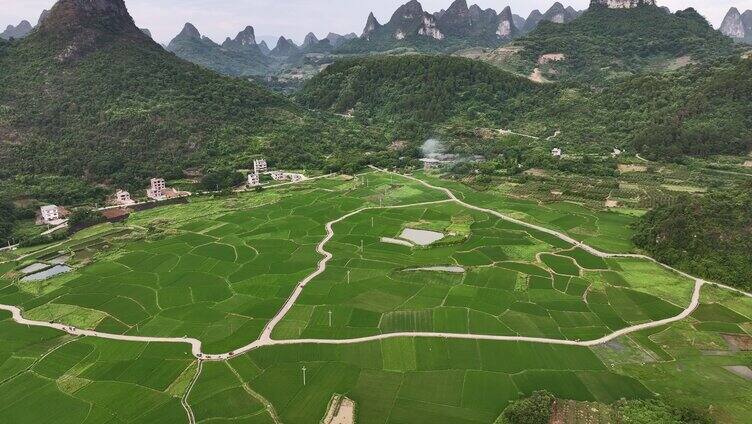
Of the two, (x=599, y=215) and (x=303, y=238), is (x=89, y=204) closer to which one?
(x=303, y=238)

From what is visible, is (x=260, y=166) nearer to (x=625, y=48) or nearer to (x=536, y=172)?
(x=536, y=172)

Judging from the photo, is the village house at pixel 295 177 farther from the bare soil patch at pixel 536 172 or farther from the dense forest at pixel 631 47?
the dense forest at pixel 631 47

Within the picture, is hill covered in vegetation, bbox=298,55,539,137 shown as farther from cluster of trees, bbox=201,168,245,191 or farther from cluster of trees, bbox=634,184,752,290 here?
cluster of trees, bbox=634,184,752,290

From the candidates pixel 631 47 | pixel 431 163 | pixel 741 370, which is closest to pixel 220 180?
pixel 431 163

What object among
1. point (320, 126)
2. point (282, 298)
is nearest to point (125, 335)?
point (282, 298)

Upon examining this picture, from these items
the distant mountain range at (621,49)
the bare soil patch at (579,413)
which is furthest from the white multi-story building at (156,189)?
the distant mountain range at (621,49)

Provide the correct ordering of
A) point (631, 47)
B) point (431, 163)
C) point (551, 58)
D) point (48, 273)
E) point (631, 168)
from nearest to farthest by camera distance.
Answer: point (48, 273) < point (631, 168) < point (431, 163) < point (551, 58) < point (631, 47)
